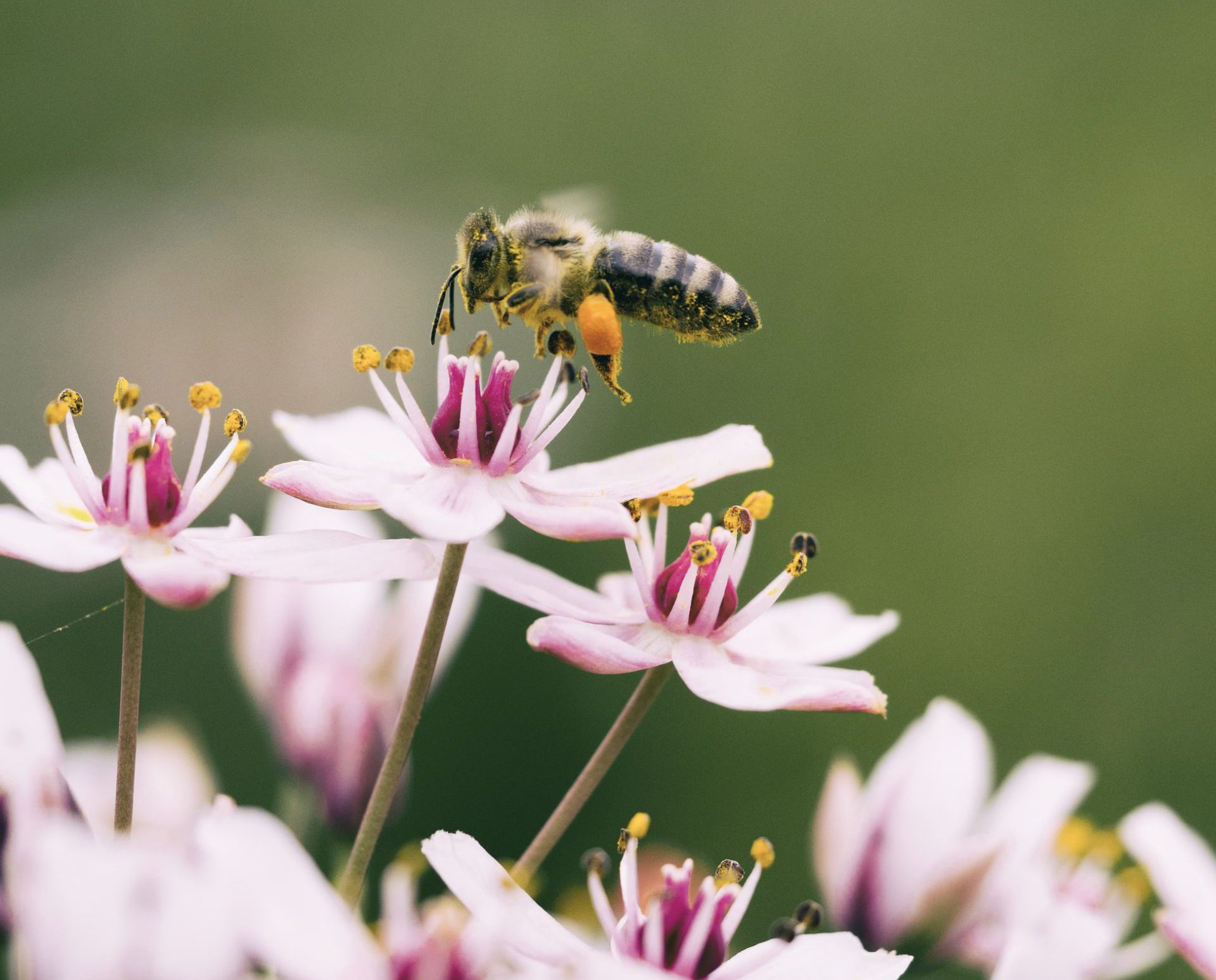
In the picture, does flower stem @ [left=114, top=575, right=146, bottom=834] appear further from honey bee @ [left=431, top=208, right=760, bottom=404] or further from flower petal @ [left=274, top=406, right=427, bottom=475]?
honey bee @ [left=431, top=208, right=760, bottom=404]

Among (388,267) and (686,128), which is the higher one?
(686,128)

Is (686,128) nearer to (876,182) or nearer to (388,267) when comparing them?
(876,182)

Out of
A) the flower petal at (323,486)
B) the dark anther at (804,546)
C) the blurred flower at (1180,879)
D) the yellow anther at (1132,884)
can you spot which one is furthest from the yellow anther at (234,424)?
the yellow anther at (1132,884)

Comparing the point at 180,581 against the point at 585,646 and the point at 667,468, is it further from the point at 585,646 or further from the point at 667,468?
the point at 667,468

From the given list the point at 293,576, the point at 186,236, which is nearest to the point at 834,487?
the point at 186,236

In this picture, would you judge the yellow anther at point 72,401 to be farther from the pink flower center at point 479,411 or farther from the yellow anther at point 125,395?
the pink flower center at point 479,411

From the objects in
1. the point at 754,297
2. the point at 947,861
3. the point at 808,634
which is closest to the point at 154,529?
the point at 808,634

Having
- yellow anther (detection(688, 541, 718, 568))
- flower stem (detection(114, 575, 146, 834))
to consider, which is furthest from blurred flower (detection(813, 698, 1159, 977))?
flower stem (detection(114, 575, 146, 834))
